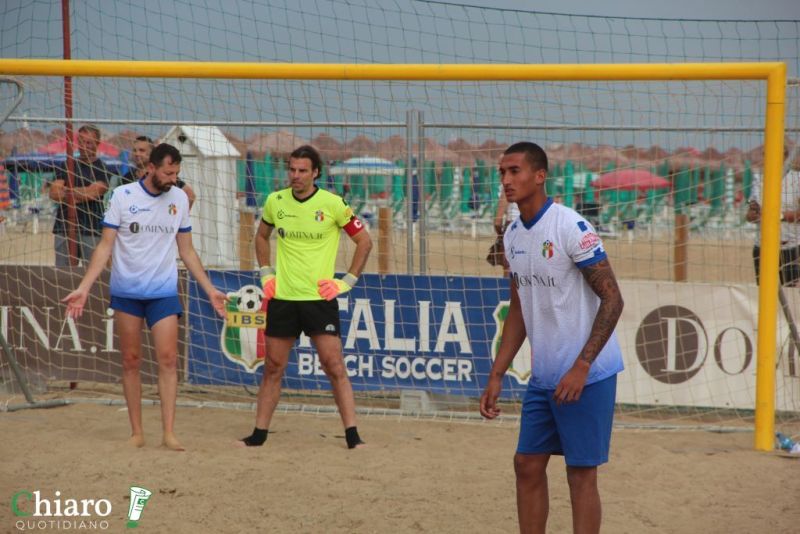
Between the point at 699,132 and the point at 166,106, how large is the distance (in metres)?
4.30

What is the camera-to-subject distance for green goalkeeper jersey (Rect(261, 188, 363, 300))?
22.1ft

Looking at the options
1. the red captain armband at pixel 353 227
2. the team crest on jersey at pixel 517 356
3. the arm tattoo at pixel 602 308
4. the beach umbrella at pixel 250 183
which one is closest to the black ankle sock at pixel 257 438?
the red captain armband at pixel 353 227

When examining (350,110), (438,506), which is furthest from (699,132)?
(438,506)

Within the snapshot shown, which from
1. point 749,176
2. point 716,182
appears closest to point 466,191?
point 749,176

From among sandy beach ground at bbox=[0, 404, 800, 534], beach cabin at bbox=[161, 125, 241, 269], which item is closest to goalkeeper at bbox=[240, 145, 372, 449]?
sandy beach ground at bbox=[0, 404, 800, 534]

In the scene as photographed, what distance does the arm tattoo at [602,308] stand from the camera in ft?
13.2

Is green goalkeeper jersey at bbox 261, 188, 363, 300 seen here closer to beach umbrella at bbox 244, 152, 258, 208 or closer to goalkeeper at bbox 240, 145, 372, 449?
goalkeeper at bbox 240, 145, 372, 449

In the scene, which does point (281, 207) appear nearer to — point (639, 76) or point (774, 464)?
point (639, 76)

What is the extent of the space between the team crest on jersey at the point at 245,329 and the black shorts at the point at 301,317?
151cm

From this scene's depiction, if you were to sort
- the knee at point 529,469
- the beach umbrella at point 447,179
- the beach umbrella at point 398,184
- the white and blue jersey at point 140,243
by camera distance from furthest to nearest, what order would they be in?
the beach umbrella at point 447,179, the beach umbrella at point 398,184, the white and blue jersey at point 140,243, the knee at point 529,469

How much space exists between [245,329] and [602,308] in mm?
4872

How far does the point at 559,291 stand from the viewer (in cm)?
414

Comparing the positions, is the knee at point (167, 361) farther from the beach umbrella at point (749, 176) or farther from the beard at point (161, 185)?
the beach umbrella at point (749, 176)

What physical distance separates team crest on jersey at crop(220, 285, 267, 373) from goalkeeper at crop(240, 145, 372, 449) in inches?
59.5
